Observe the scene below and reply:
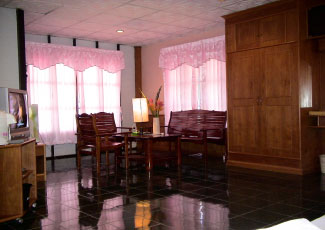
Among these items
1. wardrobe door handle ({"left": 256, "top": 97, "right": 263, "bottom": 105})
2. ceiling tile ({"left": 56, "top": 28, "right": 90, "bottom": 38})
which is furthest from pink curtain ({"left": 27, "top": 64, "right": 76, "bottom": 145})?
wardrobe door handle ({"left": 256, "top": 97, "right": 263, "bottom": 105})

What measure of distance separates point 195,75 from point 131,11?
234 cm

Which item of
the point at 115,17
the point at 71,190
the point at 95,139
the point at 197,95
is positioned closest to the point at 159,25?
the point at 115,17

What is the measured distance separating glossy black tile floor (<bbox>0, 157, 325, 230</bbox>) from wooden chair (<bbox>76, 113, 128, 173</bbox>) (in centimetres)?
41

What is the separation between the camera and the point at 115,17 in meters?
5.93

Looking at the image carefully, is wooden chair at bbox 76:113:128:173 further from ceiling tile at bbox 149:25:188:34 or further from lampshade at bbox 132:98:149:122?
ceiling tile at bbox 149:25:188:34

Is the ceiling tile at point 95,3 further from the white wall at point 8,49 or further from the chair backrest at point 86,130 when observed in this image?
the chair backrest at point 86,130

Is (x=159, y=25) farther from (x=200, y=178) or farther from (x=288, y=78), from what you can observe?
(x=200, y=178)

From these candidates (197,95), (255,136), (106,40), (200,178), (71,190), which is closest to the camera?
(71,190)

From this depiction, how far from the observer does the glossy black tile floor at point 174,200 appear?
3.12 metres

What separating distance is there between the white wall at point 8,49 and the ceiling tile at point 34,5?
0.18m

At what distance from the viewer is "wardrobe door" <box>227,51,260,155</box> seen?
18.2 feet

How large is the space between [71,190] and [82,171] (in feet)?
4.54

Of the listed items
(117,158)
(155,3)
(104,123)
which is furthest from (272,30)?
(104,123)

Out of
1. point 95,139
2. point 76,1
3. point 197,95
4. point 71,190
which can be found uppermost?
point 76,1
